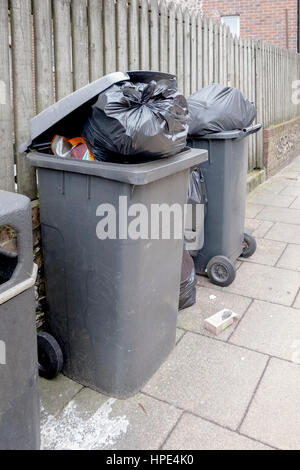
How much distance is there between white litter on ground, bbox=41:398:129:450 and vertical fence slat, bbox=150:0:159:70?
308 centimetres

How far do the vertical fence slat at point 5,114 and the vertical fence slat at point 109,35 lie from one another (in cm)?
101

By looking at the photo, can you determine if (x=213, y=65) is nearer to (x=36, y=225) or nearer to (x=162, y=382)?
(x=36, y=225)

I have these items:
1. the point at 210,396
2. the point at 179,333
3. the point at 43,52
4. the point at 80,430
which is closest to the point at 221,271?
the point at 179,333

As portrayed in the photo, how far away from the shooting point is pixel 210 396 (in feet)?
8.47

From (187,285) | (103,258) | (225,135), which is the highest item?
(225,135)

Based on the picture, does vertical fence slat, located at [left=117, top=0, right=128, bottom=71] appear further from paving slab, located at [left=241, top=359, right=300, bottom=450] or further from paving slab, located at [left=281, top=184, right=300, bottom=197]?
paving slab, located at [left=281, top=184, right=300, bottom=197]

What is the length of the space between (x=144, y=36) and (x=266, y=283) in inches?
95.1

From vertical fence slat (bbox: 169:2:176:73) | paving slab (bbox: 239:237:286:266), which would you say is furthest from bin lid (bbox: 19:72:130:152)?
paving slab (bbox: 239:237:286:266)

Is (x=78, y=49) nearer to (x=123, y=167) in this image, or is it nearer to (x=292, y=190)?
(x=123, y=167)

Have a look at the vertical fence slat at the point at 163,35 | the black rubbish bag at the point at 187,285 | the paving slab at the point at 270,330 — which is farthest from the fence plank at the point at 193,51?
the paving slab at the point at 270,330

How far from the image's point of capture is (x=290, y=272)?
4.21 m

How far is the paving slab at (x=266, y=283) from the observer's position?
375cm
